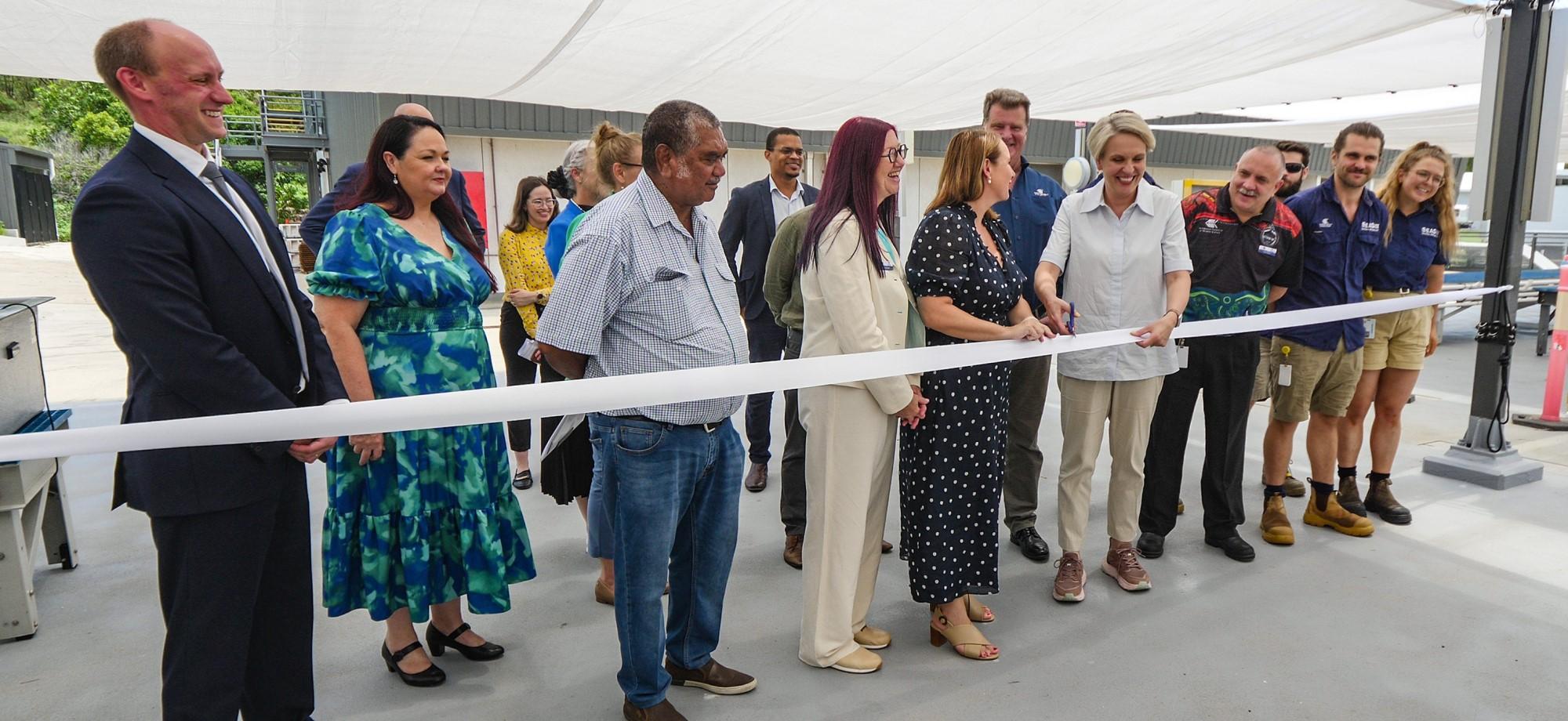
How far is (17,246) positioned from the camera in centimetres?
2327

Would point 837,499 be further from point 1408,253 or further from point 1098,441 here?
point 1408,253

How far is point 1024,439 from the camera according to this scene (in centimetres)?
365

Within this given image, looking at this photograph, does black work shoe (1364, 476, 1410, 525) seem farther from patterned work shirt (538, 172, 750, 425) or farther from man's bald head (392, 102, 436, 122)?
man's bald head (392, 102, 436, 122)

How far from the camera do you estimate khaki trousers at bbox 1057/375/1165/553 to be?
315 cm

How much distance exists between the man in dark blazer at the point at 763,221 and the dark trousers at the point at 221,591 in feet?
7.62

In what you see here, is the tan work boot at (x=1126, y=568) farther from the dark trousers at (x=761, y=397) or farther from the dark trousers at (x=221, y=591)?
the dark trousers at (x=221, y=591)

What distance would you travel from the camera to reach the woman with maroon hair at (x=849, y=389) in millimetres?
2412

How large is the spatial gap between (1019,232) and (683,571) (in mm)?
2044

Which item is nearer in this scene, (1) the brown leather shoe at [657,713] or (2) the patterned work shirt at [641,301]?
(2) the patterned work shirt at [641,301]

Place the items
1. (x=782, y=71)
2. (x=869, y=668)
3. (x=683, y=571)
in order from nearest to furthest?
(x=683, y=571) < (x=869, y=668) < (x=782, y=71)

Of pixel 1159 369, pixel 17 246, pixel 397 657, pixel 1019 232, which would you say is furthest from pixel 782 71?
pixel 17 246

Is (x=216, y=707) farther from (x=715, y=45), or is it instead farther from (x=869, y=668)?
(x=715, y=45)

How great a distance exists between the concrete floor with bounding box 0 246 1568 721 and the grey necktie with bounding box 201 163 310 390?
3.61 feet

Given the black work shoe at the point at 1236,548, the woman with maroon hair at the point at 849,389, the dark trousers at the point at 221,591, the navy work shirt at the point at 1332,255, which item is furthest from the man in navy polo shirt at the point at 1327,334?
the dark trousers at the point at 221,591
